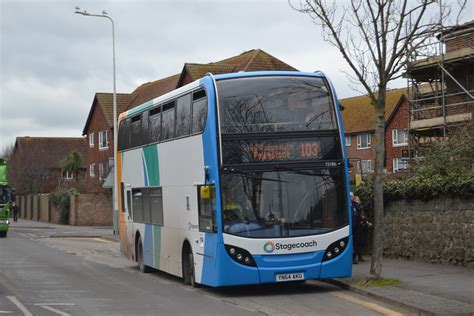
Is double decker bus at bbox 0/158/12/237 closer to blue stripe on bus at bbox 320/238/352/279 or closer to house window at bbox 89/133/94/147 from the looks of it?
blue stripe on bus at bbox 320/238/352/279

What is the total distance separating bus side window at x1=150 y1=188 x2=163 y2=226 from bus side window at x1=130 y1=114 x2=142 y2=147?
162cm

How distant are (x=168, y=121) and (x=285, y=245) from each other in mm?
4450

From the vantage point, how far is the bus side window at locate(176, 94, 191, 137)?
1525 centimetres

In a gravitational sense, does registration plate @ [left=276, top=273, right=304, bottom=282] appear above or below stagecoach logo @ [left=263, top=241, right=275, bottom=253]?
below

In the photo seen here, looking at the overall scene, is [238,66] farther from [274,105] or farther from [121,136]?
[274,105]

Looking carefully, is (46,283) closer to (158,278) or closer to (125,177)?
(158,278)

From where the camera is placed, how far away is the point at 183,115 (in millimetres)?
15547

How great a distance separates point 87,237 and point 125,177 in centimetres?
1751

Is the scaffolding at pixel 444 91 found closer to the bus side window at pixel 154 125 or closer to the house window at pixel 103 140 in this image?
the bus side window at pixel 154 125

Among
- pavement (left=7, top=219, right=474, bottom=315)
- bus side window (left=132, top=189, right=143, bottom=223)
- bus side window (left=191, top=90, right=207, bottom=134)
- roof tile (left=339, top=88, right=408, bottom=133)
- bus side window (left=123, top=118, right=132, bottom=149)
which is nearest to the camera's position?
pavement (left=7, top=219, right=474, bottom=315)

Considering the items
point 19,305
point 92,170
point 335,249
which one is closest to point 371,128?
point 92,170

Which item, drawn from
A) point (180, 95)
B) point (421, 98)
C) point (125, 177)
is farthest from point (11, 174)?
point (180, 95)

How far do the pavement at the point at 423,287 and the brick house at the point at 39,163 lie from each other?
195 feet

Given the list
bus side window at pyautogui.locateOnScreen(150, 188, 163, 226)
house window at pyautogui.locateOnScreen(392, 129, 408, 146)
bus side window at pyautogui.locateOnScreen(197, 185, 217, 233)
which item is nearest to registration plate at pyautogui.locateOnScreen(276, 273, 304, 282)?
bus side window at pyautogui.locateOnScreen(197, 185, 217, 233)
